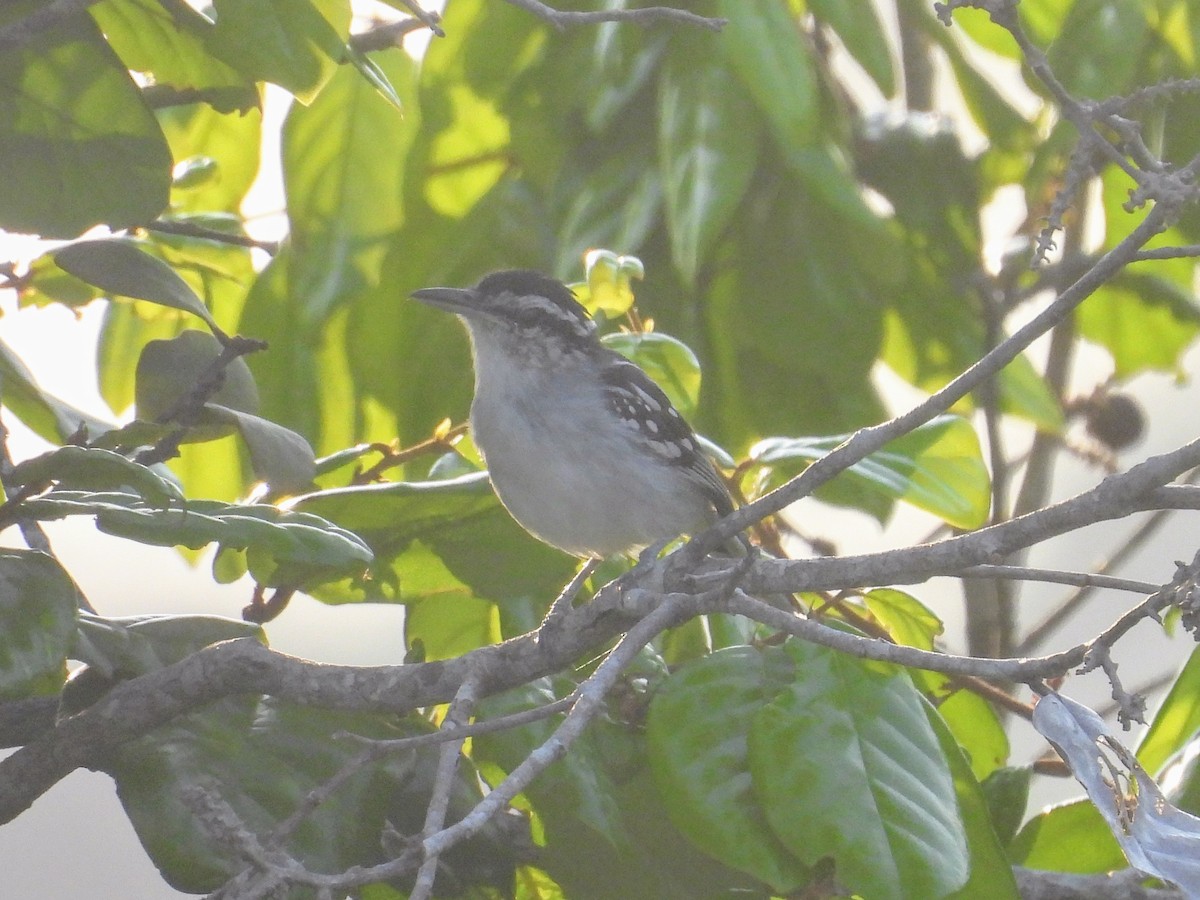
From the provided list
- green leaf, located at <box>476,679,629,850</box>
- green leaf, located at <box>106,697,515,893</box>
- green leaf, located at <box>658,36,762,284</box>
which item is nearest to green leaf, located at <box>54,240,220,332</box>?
green leaf, located at <box>106,697,515,893</box>

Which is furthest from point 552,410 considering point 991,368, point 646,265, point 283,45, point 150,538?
point 991,368

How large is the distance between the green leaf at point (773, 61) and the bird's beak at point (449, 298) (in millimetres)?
765

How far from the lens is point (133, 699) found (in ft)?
5.49

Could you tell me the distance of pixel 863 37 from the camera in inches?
93.2

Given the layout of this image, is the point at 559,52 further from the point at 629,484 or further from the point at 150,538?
the point at 150,538

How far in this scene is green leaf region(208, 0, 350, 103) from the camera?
182 centimetres

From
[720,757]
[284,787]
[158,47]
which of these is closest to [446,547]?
[284,787]

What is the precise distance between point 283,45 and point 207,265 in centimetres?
82

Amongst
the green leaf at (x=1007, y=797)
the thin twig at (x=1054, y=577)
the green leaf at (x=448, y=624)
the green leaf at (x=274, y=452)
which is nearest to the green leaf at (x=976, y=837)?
the green leaf at (x=1007, y=797)

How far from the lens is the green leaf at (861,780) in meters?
1.63

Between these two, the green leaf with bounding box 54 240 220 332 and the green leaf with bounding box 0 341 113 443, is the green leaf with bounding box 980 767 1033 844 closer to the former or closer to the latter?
the green leaf with bounding box 54 240 220 332

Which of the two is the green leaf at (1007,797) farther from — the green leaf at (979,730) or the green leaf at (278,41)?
the green leaf at (278,41)

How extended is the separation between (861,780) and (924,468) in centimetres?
67

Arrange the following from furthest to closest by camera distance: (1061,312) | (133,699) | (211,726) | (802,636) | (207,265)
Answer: (207,265) → (211,726) → (133,699) → (802,636) → (1061,312)
